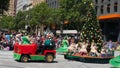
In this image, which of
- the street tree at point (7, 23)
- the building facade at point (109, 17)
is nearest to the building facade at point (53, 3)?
the building facade at point (109, 17)

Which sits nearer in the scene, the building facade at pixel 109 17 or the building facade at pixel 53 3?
the building facade at pixel 109 17

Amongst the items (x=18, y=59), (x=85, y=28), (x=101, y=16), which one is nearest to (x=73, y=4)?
(x=101, y=16)

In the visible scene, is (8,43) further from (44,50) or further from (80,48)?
(44,50)

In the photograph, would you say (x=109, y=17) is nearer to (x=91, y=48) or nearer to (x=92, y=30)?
(x=92, y=30)

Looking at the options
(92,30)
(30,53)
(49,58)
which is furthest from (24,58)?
(92,30)

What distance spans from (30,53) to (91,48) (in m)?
4.91

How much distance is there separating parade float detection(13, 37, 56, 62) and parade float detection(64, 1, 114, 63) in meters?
2.57

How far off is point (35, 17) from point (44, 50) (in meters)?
62.6

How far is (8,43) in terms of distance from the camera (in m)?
36.9

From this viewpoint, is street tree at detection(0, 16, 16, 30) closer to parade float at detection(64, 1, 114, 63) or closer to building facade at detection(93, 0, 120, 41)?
building facade at detection(93, 0, 120, 41)

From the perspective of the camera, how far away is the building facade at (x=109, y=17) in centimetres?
6600

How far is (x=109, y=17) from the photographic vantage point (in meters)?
65.4

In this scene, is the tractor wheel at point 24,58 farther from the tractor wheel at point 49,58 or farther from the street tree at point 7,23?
the street tree at point 7,23

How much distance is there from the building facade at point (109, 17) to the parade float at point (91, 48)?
119ft
